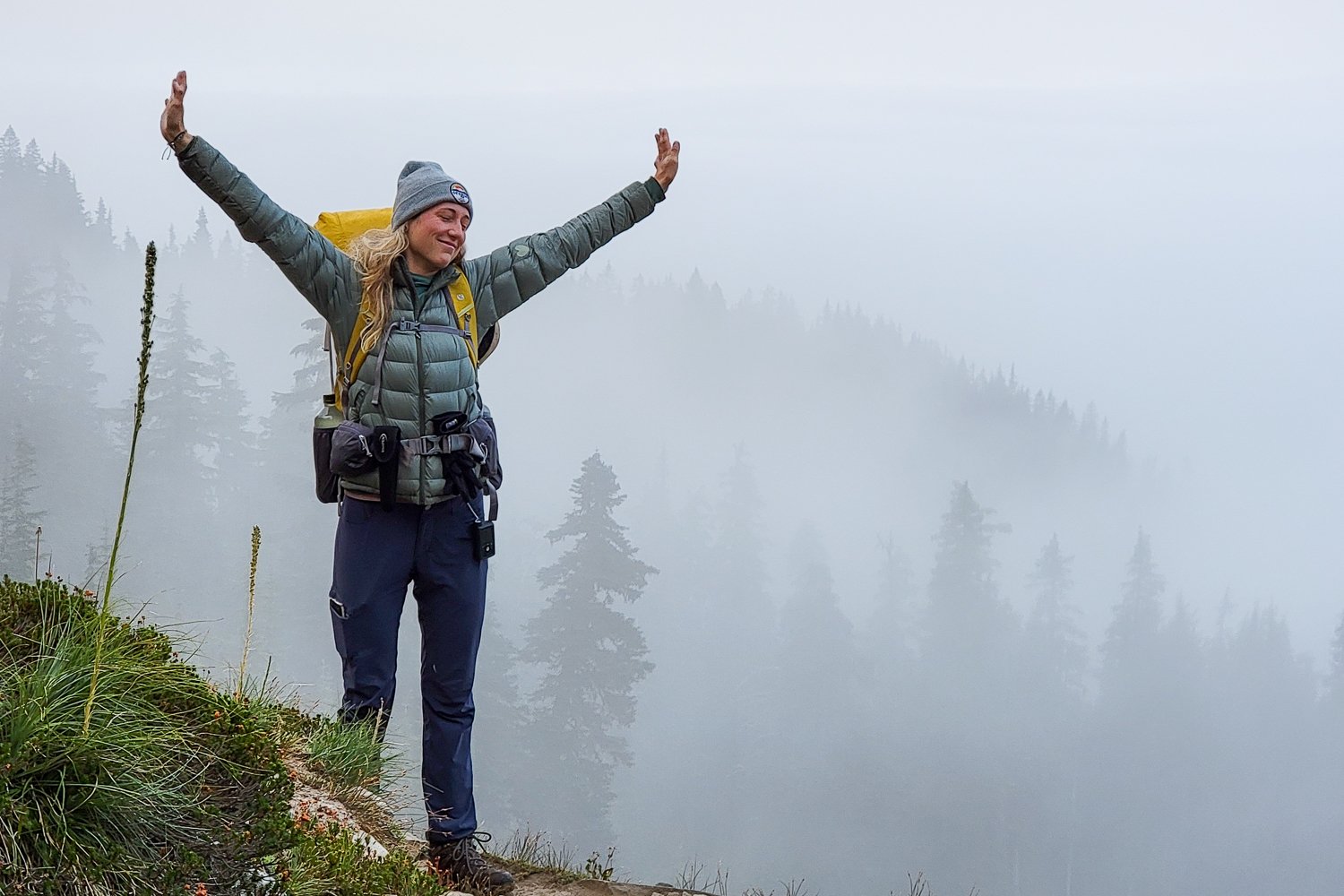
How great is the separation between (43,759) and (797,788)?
3618 inches

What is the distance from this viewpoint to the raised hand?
5.73m

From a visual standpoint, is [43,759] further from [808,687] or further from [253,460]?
[808,687]

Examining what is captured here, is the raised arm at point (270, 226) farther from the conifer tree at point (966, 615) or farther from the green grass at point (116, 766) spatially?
the conifer tree at point (966, 615)

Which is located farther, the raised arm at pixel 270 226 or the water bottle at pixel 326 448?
the water bottle at pixel 326 448

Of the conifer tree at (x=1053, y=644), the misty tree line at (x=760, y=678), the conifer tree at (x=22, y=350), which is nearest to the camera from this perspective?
the misty tree line at (x=760, y=678)

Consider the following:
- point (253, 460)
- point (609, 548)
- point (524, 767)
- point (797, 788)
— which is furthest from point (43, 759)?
point (797, 788)

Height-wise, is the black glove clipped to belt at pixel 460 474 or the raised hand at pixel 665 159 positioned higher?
the raised hand at pixel 665 159

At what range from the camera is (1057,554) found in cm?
11650

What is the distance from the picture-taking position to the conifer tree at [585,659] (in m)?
52.4

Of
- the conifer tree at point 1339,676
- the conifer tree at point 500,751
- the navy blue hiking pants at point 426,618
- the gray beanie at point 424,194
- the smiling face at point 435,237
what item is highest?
the conifer tree at point 1339,676

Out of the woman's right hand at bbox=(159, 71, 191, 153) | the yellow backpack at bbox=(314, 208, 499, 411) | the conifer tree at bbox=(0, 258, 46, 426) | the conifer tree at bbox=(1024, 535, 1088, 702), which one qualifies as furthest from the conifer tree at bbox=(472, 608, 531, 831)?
the conifer tree at bbox=(1024, 535, 1088, 702)

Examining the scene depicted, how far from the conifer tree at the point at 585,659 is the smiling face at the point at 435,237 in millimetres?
46070

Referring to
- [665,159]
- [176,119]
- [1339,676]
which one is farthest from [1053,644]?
[176,119]

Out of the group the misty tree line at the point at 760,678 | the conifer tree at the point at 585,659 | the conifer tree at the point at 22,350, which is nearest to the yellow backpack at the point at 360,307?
the misty tree line at the point at 760,678
